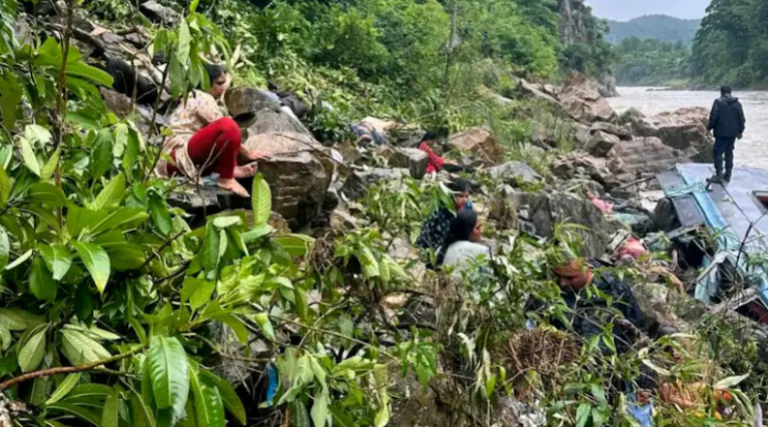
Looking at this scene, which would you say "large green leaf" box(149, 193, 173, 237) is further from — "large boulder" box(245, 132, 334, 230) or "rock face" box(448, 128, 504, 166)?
"rock face" box(448, 128, 504, 166)

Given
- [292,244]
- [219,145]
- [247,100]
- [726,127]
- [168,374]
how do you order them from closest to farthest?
→ [168,374] < [292,244] < [219,145] < [247,100] < [726,127]

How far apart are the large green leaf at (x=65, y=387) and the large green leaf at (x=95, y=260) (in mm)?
199

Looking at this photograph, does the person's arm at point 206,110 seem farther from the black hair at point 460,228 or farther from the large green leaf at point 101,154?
the large green leaf at point 101,154

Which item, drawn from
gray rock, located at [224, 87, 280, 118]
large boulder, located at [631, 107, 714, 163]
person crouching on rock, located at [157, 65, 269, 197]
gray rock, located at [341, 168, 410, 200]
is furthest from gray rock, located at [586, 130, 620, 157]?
person crouching on rock, located at [157, 65, 269, 197]

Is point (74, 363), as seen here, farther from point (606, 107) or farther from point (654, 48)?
point (654, 48)

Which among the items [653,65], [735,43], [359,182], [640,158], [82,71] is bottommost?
[653,65]

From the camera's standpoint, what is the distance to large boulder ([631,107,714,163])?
15992mm

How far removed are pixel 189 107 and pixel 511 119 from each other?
35.3 feet

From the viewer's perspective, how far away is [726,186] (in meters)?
8.80

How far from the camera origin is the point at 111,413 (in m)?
1.10

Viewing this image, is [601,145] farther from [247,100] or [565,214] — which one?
[247,100]

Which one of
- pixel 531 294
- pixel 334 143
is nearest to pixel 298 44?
pixel 334 143

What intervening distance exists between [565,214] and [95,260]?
20.3ft

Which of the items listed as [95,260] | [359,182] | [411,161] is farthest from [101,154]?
[411,161]
